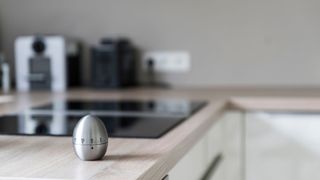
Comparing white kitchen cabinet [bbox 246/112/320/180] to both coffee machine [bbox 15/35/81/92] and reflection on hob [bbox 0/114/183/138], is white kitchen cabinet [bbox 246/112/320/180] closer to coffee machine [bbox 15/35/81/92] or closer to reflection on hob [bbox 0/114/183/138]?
reflection on hob [bbox 0/114/183/138]

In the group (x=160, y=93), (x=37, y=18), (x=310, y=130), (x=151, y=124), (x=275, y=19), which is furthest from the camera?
(x=37, y=18)

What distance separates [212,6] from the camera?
2.59 metres

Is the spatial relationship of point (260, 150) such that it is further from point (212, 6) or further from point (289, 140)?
point (212, 6)

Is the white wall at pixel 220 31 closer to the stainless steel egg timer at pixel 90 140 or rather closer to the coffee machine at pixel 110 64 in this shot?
the coffee machine at pixel 110 64

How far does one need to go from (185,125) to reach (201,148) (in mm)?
110

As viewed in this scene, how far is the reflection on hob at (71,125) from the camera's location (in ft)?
4.32

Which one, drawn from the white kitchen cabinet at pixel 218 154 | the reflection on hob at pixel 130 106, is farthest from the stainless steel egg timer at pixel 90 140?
the reflection on hob at pixel 130 106

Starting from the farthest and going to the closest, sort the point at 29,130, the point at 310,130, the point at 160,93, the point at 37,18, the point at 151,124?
the point at 37,18, the point at 160,93, the point at 310,130, the point at 151,124, the point at 29,130

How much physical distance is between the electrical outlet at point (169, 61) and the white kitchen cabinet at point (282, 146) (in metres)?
0.65

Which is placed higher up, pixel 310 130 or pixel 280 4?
pixel 280 4

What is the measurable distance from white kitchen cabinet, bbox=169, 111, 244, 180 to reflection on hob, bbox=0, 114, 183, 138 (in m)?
0.11

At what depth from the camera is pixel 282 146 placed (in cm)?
204

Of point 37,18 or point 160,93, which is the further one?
point 37,18

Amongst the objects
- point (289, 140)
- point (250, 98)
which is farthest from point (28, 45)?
point (289, 140)
